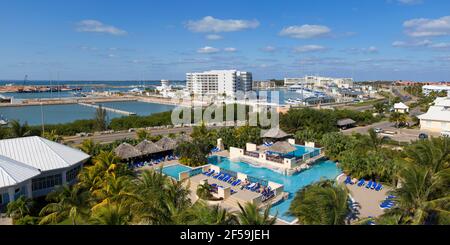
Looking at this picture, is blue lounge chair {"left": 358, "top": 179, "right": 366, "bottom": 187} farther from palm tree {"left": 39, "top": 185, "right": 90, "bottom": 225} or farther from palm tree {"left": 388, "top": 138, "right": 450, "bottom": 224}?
palm tree {"left": 39, "top": 185, "right": 90, "bottom": 225}

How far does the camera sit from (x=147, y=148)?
30.5 metres

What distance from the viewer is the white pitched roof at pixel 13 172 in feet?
58.0

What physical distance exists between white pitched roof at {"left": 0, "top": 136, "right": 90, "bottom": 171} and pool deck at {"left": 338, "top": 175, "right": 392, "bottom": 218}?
19040 millimetres

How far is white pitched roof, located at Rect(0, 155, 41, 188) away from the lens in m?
17.7

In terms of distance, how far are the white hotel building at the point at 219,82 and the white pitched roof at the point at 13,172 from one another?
114474mm

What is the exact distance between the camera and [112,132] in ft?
147

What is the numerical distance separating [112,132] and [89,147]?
18590 mm

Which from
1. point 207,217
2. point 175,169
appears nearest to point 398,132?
point 175,169

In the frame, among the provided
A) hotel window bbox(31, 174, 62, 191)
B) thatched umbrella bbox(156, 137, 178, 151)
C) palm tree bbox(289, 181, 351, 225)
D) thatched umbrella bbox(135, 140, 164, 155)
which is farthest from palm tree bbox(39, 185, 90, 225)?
thatched umbrella bbox(156, 137, 178, 151)

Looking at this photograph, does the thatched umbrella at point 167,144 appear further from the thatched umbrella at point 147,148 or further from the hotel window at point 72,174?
the hotel window at point 72,174
